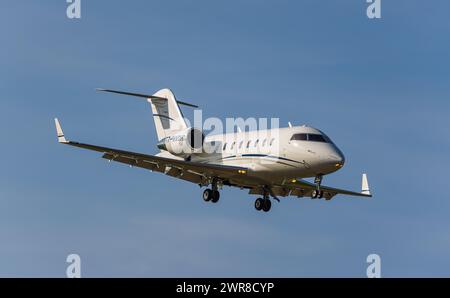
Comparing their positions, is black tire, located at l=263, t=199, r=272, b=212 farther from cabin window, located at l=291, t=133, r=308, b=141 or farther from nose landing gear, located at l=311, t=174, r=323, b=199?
cabin window, located at l=291, t=133, r=308, b=141

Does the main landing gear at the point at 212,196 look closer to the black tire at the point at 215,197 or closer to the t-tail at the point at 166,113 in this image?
the black tire at the point at 215,197

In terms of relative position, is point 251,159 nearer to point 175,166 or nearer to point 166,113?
point 175,166

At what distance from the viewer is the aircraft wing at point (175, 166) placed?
39.6m

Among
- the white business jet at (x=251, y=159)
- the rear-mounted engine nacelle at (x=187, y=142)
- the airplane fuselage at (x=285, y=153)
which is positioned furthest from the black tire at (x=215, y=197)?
the rear-mounted engine nacelle at (x=187, y=142)

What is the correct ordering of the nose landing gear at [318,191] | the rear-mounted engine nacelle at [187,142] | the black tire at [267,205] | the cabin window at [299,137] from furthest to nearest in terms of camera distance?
Answer: the rear-mounted engine nacelle at [187,142]
the black tire at [267,205]
the nose landing gear at [318,191]
the cabin window at [299,137]

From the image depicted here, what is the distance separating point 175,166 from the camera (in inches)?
1609

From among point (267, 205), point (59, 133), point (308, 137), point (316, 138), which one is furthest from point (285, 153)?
point (59, 133)

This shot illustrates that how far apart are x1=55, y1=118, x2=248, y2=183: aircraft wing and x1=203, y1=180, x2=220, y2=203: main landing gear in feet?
1.47

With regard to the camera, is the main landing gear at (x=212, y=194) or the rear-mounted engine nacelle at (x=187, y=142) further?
the rear-mounted engine nacelle at (x=187, y=142)

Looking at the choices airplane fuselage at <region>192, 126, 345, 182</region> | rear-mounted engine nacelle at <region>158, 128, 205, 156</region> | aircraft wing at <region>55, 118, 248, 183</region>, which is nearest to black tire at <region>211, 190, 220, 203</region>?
aircraft wing at <region>55, 118, 248, 183</region>

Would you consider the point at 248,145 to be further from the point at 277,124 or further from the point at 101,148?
the point at 101,148

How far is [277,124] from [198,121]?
12.4ft
